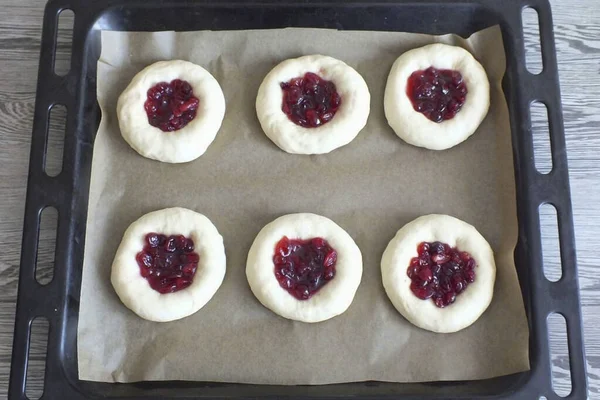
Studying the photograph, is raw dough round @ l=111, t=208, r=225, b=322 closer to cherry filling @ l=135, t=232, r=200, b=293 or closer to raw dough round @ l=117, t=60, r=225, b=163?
cherry filling @ l=135, t=232, r=200, b=293

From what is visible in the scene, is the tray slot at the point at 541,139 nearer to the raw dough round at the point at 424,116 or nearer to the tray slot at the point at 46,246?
the raw dough round at the point at 424,116

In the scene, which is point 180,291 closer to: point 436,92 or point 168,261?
point 168,261

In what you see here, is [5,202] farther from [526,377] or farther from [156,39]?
[526,377]

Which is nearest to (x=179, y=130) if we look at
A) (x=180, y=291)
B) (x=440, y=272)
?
(x=180, y=291)

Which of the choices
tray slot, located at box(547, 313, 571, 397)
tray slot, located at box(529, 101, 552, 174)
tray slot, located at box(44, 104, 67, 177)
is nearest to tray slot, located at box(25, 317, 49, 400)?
tray slot, located at box(44, 104, 67, 177)

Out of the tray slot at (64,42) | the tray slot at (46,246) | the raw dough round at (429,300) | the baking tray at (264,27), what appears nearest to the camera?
the baking tray at (264,27)

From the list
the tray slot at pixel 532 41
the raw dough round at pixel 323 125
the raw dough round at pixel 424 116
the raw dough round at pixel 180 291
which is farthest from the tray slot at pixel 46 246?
the tray slot at pixel 532 41
